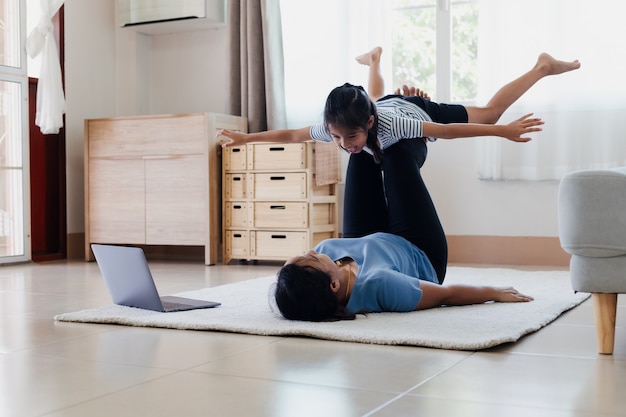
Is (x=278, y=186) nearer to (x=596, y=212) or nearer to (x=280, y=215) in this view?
(x=280, y=215)

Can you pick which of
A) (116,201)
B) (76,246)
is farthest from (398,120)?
(76,246)

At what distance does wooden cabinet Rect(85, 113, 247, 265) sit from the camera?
185 inches

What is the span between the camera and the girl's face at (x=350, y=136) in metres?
2.54

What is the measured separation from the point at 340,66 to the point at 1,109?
2073mm

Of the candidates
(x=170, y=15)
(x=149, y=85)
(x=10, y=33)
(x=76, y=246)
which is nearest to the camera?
(x=10, y=33)

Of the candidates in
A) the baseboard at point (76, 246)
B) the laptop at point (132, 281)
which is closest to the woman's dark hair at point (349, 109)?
the laptop at point (132, 281)

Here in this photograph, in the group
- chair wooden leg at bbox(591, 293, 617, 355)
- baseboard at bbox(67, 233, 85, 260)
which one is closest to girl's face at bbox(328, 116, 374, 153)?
chair wooden leg at bbox(591, 293, 617, 355)

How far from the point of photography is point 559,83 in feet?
14.4

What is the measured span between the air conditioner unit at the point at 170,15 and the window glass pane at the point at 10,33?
743 mm

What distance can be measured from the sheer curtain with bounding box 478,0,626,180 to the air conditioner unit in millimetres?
1751

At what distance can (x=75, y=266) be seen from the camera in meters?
4.63

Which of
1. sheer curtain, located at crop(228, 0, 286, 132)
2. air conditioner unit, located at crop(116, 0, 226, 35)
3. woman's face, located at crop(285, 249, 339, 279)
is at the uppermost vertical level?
air conditioner unit, located at crop(116, 0, 226, 35)

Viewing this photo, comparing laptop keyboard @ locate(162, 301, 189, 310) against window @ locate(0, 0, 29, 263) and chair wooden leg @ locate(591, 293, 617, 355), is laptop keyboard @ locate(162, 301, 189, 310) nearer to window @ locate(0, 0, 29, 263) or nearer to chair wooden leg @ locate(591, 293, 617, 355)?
chair wooden leg @ locate(591, 293, 617, 355)

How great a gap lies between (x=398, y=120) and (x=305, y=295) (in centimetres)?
74
